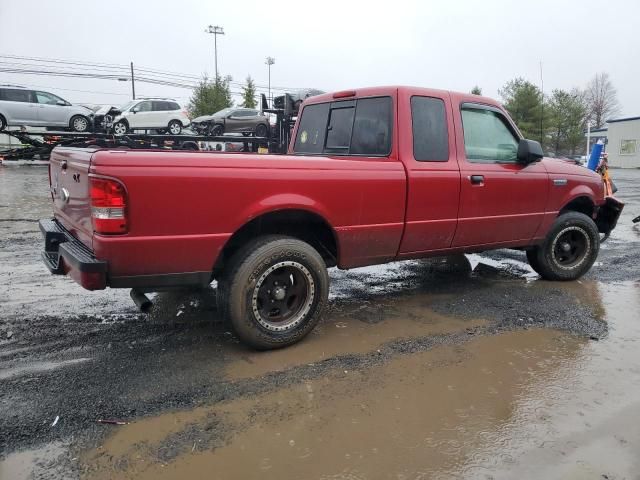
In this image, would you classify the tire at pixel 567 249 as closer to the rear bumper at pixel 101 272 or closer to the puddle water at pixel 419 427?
the puddle water at pixel 419 427

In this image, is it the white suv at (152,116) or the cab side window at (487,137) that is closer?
the cab side window at (487,137)

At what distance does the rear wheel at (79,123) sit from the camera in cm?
1820

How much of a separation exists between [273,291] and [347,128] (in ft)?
6.21

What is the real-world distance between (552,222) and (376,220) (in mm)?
2571

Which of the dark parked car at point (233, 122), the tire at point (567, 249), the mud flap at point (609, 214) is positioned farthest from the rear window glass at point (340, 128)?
the dark parked car at point (233, 122)

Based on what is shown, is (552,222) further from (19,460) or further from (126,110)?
(126,110)

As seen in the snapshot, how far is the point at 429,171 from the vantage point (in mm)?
4434

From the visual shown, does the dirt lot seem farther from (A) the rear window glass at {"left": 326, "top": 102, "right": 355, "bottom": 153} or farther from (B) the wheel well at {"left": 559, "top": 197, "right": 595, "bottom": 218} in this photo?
(A) the rear window glass at {"left": 326, "top": 102, "right": 355, "bottom": 153}

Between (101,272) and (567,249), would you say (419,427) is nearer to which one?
(101,272)

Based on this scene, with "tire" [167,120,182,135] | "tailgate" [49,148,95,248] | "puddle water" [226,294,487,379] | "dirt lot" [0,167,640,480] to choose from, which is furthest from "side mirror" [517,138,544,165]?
"tire" [167,120,182,135]

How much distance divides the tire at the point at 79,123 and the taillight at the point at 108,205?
17142 millimetres

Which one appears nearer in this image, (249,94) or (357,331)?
(357,331)

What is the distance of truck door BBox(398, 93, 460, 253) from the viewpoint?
4.37 meters

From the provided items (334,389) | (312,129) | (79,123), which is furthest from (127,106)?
(334,389)
